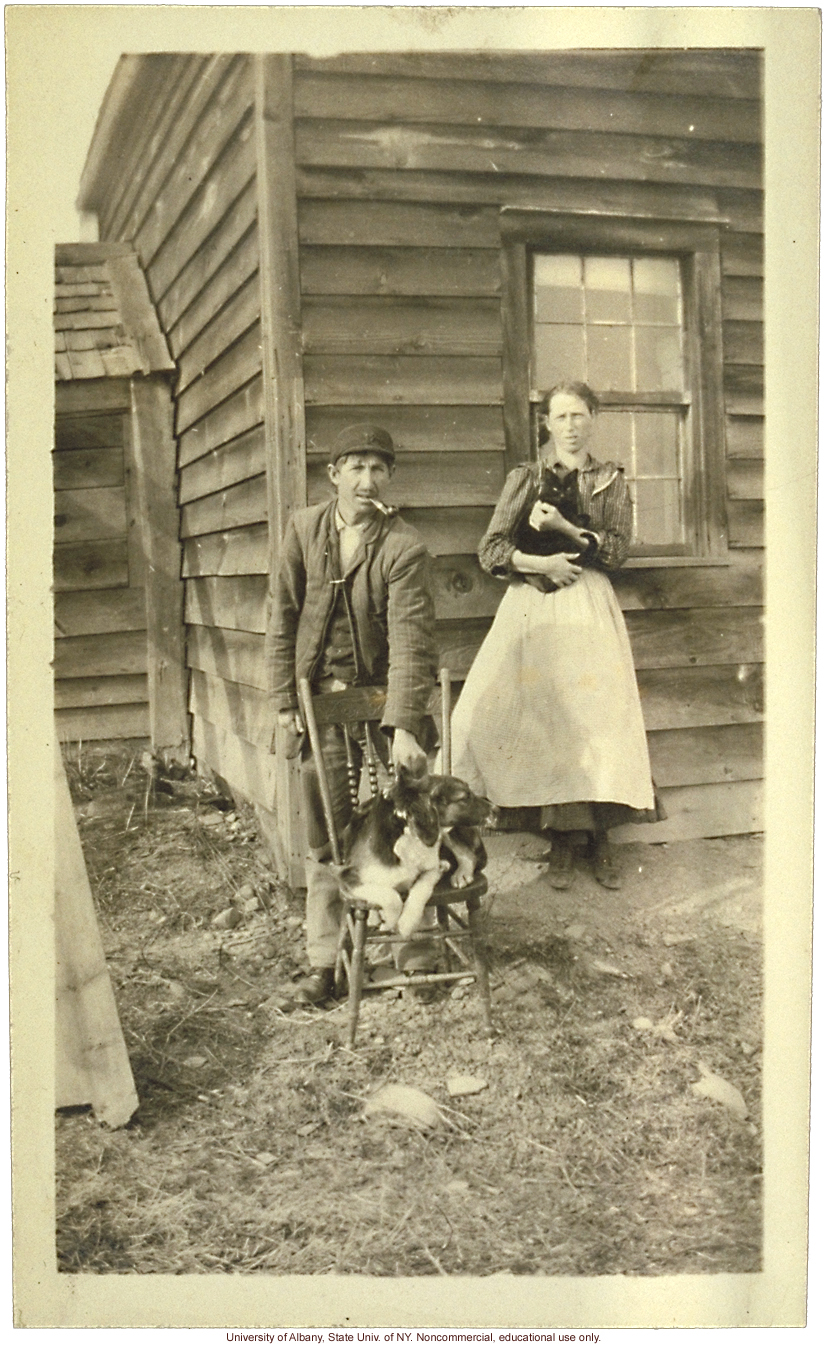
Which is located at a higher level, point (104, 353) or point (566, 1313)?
point (104, 353)

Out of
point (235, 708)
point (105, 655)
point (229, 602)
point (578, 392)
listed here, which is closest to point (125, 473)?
point (105, 655)

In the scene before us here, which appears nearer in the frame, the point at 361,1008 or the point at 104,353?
the point at 361,1008

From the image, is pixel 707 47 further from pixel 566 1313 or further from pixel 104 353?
pixel 566 1313

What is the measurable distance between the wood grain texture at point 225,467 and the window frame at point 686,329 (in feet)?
2.99

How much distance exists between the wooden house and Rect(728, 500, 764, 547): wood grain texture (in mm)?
12

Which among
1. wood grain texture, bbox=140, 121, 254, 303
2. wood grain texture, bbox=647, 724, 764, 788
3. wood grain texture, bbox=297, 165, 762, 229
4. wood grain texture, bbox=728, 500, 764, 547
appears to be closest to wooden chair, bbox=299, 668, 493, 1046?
wood grain texture, bbox=728, 500, 764, 547

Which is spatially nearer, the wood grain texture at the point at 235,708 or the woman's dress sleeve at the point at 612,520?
the woman's dress sleeve at the point at 612,520

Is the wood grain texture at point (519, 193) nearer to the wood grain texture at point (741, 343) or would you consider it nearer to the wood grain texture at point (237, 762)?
the wood grain texture at point (741, 343)

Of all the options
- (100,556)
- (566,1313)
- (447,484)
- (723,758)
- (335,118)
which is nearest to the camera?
(566,1313)

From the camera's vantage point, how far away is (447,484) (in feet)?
10.8

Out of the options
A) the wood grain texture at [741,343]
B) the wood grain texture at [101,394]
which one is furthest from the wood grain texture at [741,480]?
the wood grain texture at [101,394]

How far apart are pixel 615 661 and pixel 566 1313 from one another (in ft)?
6.33

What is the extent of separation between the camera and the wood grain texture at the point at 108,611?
3.77 metres

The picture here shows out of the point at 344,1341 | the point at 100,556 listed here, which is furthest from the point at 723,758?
the point at 100,556
